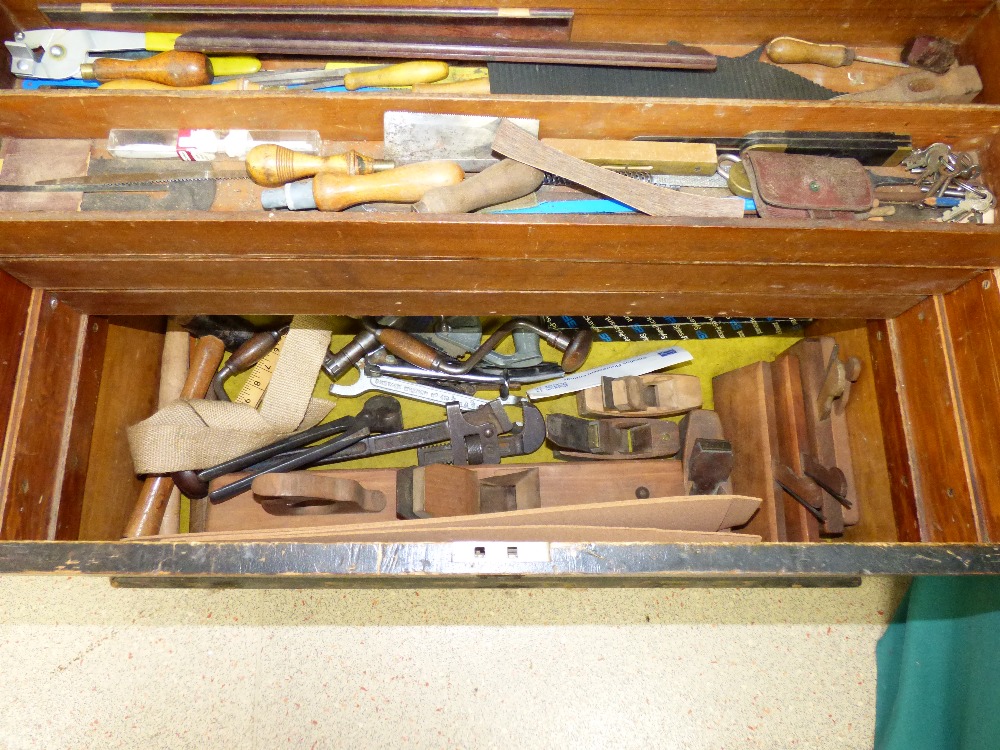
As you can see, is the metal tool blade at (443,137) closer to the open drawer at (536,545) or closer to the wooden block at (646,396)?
the open drawer at (536,545)

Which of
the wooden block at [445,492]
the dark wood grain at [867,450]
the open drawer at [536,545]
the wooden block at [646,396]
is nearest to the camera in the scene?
the open drawer at [536,545]

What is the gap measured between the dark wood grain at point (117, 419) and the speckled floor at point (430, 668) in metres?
0.19

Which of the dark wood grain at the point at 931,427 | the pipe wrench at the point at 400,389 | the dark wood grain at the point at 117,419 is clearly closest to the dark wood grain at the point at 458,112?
the dark wood grain at the point at 931,427

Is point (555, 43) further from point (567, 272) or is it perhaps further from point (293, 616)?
point (293, 616)

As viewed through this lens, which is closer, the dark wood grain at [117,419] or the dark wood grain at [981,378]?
the dark wood grain at [981,378]

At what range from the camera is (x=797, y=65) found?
1.20 metres

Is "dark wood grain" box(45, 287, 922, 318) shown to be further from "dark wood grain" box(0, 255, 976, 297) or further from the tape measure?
the tape measure

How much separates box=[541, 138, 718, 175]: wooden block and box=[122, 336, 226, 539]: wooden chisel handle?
848 millimetres

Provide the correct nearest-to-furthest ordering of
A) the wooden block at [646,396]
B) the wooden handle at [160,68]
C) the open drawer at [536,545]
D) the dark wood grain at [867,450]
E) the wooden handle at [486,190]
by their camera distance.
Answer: the open drawer at [536,545], the wooden handle at [486,190], the wooden handle at [160,68], the dark wood grain at [867,450], the wooden block at [646,396]

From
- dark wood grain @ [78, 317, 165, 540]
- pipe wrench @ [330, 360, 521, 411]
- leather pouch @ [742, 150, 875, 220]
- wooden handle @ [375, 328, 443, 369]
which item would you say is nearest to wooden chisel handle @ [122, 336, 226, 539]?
dark wood grain @ [78, 317, 165, 540]

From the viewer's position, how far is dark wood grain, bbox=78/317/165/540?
126 cm

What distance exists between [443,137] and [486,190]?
136mm

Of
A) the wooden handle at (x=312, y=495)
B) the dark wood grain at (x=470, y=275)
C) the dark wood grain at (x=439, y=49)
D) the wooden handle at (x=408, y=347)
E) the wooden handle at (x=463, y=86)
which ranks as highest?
the dark wood grain at (x=439, y=49)

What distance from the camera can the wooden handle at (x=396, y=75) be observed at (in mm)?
1095
